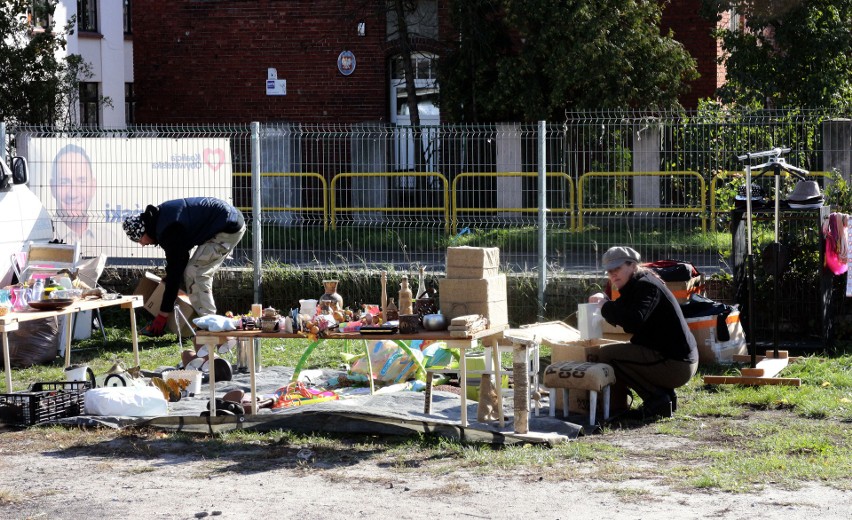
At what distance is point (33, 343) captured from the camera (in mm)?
12195

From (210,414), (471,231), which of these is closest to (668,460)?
(210,414)

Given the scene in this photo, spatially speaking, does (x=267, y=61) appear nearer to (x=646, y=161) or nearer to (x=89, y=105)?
(x=89, y=105)

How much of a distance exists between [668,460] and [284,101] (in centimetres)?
1818

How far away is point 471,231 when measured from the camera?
1436 centimetres

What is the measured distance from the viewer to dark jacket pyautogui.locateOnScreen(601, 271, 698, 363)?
29.1 feet

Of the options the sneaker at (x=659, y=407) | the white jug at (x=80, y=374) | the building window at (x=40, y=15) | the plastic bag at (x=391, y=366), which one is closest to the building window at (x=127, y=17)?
the building window at (x=40, y=15)

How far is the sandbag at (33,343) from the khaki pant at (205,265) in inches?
54.5

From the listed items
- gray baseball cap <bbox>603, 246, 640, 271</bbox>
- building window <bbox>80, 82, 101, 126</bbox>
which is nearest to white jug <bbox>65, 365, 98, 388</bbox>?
gray baseball cap <bbox>603, 246, 640, 271</bbox>

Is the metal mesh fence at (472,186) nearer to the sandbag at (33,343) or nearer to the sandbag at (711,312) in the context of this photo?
the sandbag at (711,312)

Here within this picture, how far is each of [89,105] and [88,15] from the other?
258 centimetres

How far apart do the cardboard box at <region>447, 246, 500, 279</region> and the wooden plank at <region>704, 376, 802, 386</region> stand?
8.60ft

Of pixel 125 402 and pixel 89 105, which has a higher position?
pixel 89 105

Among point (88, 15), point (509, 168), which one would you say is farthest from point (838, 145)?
point (88, 15)

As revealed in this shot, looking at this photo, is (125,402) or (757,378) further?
(757,378)
